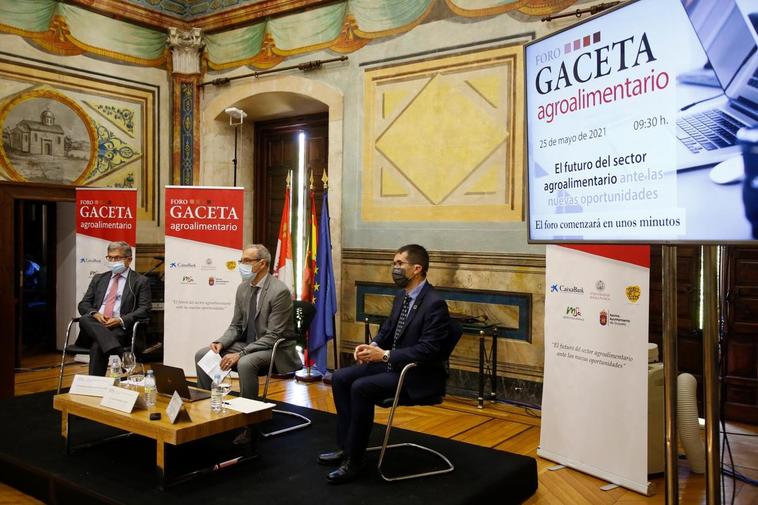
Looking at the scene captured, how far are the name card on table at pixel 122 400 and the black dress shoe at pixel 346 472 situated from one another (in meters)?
1.11

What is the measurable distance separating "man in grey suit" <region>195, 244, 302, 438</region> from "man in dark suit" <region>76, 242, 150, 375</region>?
89 centimetres

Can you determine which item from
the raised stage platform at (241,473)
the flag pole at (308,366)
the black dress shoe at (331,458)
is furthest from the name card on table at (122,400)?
the flag pole at (308,366)

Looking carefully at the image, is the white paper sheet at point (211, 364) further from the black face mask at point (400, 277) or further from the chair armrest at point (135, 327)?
the black face mask at point (400, 277)

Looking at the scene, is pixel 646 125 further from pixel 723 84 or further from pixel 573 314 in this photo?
pixel 573 314

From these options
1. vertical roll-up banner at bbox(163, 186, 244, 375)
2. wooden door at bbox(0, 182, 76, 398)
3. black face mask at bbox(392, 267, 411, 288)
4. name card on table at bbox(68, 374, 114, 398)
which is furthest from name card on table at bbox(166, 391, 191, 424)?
wooden door at bbox(0, 182, 76, 398)

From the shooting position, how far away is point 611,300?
367cm

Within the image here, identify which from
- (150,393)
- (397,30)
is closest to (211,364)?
(150,393)

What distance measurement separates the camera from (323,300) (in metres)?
6.19

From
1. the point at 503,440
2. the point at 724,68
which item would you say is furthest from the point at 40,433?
the point at 724,68

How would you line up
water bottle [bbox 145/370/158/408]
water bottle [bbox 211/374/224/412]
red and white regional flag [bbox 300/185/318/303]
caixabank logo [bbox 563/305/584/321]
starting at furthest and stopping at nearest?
red and white regional flag [bbox 300/185/318/303], caixabank logo [bbox 563/305/584/321], water bottle [bbox 145/370/158/408], water bottle [bbox 211/374/224/412]

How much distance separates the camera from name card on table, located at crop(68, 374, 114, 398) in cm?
372

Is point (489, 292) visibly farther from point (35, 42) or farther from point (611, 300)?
point (35, 42)

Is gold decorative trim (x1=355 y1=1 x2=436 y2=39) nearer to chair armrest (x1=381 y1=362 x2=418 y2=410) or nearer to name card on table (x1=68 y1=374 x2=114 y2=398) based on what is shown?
chair armrest (x1=381 y1=362 x2=418 y2=410)

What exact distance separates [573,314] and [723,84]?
229 cm
